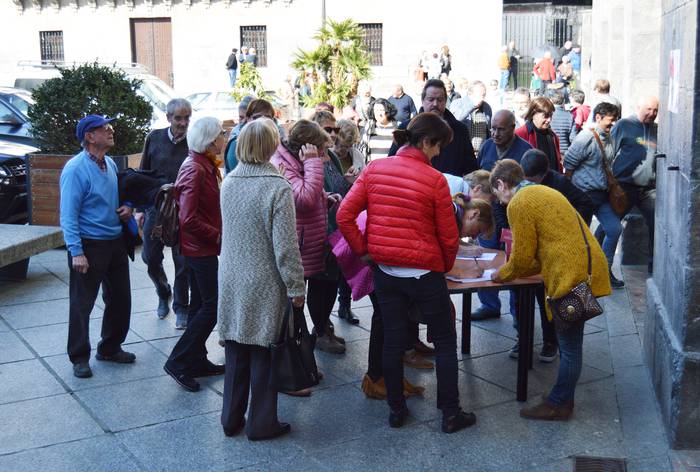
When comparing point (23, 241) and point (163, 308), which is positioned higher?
point (23, 241)

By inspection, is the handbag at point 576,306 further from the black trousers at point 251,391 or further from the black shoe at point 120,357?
the black shoe at point 120,357

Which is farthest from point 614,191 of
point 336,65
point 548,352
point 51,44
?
point 51,44

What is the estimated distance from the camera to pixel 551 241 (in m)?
5.16

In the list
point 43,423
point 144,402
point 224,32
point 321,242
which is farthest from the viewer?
point 224,32

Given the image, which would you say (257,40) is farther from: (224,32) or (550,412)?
(550,412)

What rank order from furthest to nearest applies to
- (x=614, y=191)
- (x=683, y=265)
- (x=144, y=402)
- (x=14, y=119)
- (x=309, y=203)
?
(x=14, y=119)
(x=614, y=191)
(x=309, y=203)
(x=144, y=402)
(x=683, y=265)

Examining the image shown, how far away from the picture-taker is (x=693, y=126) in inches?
190

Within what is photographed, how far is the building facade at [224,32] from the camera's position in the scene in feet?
125

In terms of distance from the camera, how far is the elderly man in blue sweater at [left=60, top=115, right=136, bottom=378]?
20.1 ft

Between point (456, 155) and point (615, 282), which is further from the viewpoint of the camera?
point (615, 282)

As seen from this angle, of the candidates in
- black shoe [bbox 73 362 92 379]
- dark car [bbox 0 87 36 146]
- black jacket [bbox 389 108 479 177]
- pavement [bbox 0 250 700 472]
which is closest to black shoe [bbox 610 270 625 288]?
pavement [bbox 0 250 700 472]

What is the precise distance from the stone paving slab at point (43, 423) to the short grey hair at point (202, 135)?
71.0 inches

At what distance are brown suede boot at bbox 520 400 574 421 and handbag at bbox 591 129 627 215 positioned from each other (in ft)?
11.5

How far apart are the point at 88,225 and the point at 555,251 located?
3.12 metres
